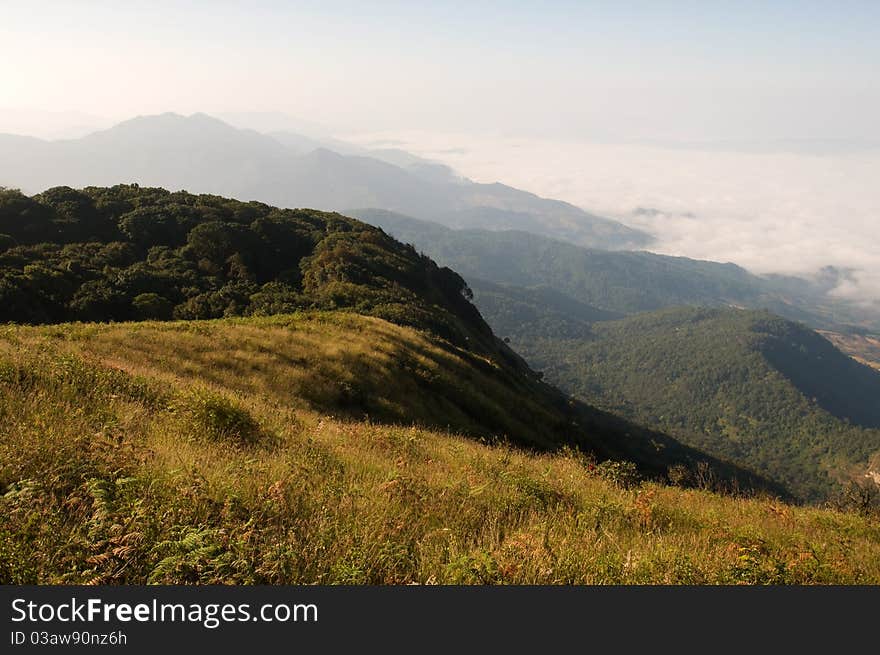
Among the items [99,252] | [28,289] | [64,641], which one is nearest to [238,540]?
[64,641]

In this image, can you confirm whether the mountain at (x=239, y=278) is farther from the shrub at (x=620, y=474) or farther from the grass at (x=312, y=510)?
the grass at (x=312, y=510)

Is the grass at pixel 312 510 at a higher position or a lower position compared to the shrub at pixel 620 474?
higher

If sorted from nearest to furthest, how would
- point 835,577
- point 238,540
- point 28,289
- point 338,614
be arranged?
point 338,614, point 238,540, point 835,577, point 28,289

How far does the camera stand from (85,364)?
404 inches

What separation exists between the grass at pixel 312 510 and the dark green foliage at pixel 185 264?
25760 mm

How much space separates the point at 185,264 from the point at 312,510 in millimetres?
47612

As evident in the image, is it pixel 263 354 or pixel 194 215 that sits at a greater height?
pixel 194 215

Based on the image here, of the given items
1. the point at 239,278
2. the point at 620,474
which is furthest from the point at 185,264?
the point at 620,474

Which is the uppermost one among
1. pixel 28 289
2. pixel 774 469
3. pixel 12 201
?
pixel 12 201

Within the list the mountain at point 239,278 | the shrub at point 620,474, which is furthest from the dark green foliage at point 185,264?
the shrub at point 620,474

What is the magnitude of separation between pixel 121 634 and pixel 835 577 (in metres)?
7.79

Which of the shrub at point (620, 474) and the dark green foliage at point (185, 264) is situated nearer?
the shrub at point (620, 474)

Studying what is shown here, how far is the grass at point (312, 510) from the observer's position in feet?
13.5

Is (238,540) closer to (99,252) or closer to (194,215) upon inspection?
(99,252)
